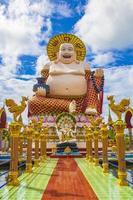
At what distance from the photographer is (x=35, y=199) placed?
4.64 m

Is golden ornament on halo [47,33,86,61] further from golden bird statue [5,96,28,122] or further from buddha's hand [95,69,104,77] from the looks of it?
golden bird statue [5,96,28,122]

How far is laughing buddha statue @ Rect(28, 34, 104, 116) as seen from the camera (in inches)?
835

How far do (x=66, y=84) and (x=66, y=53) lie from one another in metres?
2.43

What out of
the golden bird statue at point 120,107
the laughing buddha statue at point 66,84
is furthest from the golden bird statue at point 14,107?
the laughing buddha statue at point 66,84

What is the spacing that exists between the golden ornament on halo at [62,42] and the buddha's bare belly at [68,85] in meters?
2.46

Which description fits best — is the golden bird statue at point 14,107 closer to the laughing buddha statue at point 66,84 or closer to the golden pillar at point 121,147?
the golden pillar at point 121,147

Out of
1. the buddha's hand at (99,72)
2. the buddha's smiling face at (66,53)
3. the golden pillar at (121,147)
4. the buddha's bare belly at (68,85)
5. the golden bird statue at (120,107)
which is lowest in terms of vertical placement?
the golden pillar at (121,147)

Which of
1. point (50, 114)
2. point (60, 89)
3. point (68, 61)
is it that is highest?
point (68, 61)

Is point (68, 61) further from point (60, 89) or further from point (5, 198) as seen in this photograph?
point (5, 198)

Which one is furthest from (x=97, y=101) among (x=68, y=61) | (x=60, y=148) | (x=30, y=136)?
(x=30, y=136)

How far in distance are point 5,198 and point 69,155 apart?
11.0m

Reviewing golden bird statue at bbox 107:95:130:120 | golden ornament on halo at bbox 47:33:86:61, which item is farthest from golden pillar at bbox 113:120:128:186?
golden ornament on halo at bbox 47:33:86:61

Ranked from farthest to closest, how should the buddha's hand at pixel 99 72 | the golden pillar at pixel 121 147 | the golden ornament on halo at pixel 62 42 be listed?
the golden ornament on halo at pixel 62 42, the buddha's hand at pixel 99 72, the golden pillar at pixel 121 147

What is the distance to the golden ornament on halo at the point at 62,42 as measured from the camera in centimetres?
2439
